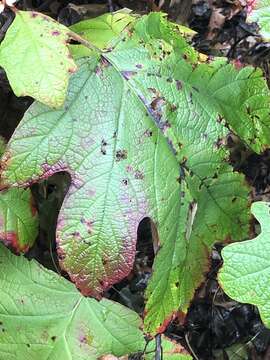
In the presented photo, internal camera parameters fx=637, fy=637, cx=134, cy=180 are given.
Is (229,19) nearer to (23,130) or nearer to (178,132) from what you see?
(178,132)

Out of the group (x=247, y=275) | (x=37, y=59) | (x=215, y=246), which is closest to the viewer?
(x=37, y=59)

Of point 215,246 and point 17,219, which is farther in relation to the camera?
point 215,246

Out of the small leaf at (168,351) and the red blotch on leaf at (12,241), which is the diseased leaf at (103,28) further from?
the small leaf at (168,351)

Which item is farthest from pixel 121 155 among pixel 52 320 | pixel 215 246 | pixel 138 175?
pixel 215 246

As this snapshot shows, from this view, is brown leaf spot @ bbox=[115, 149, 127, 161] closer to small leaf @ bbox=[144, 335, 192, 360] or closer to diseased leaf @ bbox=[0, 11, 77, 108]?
diseased leaf @ bbox=[0, 11, 77, 108]

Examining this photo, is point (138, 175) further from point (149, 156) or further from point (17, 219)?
point (17, 219)

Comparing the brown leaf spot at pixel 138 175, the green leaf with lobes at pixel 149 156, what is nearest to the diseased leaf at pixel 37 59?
the green leaf with lobes at pixel 149 156
